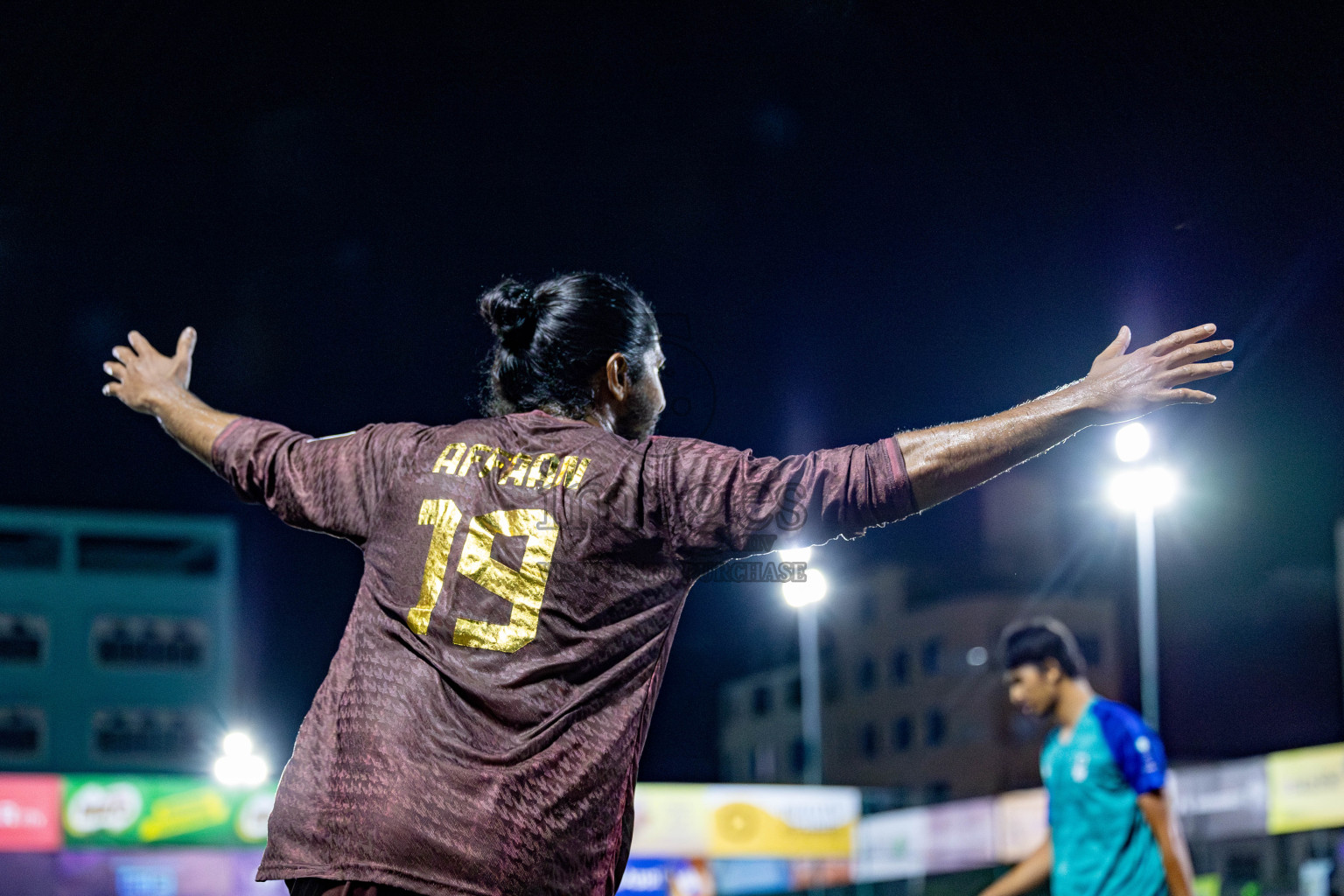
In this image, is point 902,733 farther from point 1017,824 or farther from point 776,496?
point 776,496

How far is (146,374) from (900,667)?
2301 inches

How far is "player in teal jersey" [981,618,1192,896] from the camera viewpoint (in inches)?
181

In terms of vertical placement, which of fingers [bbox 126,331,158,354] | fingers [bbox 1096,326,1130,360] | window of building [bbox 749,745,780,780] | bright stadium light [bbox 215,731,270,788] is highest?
window of building [bbox 749,745,780,780]

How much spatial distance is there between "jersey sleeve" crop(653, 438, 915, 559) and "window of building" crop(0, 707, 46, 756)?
1799 inches

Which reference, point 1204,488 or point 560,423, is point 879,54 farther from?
point 1204,488

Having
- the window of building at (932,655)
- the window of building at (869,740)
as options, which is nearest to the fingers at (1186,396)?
the window of building at (932,655)

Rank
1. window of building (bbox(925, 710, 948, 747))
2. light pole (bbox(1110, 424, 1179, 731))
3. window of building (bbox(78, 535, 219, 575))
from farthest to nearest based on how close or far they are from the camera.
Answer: window of building (bbox(925, 710, 948, 747)) < window of building (bbox(78, 535, 219, 575)) < light pole (bbox(1110, 424, 1179, 731))

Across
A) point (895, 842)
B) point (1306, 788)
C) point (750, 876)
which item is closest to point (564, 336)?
point (1306, 788)

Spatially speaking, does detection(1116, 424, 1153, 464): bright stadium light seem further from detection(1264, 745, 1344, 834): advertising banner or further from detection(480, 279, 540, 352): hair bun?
detection(480, 279, 540, 352): hair bun

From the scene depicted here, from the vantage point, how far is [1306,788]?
15273 millimetres

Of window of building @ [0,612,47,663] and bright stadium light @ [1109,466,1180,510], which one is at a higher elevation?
window of building @ [0,612,47,663]

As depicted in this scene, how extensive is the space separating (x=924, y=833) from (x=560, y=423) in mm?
24126

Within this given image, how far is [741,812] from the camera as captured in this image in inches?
760

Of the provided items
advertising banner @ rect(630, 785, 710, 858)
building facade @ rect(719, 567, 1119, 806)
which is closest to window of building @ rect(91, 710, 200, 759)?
building facade @ rect(719, 567, 1119, 806)
